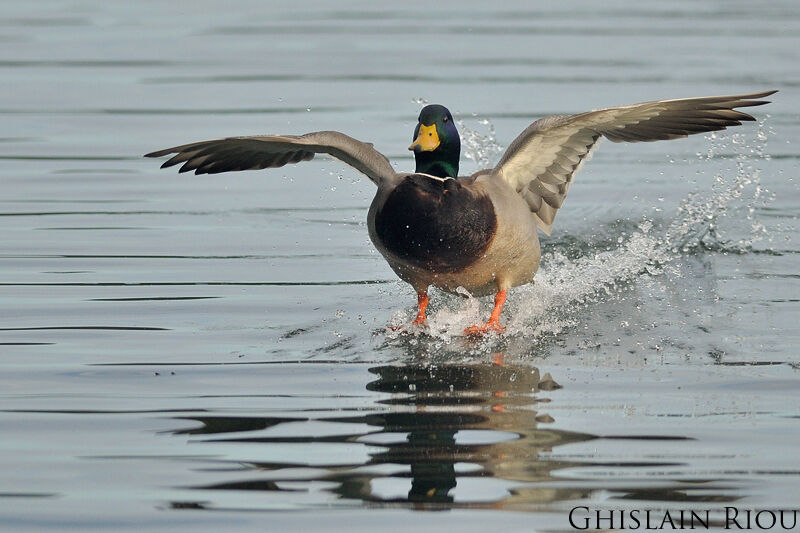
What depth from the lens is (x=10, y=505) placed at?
5.14 meters

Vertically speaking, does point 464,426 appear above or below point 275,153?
below

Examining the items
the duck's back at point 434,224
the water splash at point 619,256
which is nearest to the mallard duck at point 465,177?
the duck's back at point 434,224

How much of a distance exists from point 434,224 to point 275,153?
61.1 inches

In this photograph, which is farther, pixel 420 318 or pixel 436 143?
pixel 420 318

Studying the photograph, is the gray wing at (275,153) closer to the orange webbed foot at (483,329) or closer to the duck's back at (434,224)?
the duck's back at (434,224)

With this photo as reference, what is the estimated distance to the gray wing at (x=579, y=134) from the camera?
26.3ft

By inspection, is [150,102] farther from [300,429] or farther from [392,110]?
[300,429]

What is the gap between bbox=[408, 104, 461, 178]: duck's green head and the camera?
7.89 meters

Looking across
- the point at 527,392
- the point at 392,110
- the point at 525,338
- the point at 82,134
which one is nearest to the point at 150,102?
the point at 82,134

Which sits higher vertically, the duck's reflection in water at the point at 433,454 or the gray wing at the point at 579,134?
the gray wing at the point at 579,134

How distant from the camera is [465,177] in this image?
8.35 m

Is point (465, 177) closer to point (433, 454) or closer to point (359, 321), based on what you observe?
point (359, 321)

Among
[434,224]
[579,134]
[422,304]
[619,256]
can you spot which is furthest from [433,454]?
[619,256]

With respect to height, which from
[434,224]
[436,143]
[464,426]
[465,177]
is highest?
[436,143]
